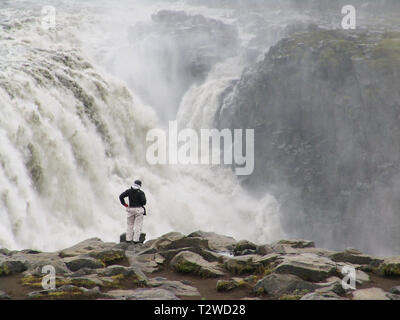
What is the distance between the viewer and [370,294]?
455 inches

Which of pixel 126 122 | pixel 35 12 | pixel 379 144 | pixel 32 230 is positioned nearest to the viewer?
pixel 32 230

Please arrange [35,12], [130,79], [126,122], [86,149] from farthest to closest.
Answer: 1. [130,79]
2. [35,12]
3. [126,122]
4. [86,149]

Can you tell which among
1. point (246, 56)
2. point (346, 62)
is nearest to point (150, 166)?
point (346, 62)

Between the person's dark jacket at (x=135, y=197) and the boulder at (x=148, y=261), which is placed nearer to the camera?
the boulder at (x=148, y=261)

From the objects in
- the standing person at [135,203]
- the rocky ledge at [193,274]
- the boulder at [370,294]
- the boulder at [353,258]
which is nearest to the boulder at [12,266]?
the rocky ledge at [193,274]

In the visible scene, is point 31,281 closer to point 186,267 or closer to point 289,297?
point 186,267

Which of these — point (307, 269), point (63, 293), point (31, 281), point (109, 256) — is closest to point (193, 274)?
point (109, 256)

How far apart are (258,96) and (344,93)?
9616 millimetres

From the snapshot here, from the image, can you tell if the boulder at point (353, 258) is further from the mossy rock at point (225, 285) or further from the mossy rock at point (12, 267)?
the mossy rock at point (12, 267)

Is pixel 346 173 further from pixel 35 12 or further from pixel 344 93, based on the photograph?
pixel 35 12

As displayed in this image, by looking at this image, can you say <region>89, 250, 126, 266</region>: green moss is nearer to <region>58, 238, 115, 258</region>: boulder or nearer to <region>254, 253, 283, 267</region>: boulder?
<region>58, 238, 115, 258</region>: boulder

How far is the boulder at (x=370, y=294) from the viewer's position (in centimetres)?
1131

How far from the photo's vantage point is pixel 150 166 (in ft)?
135
